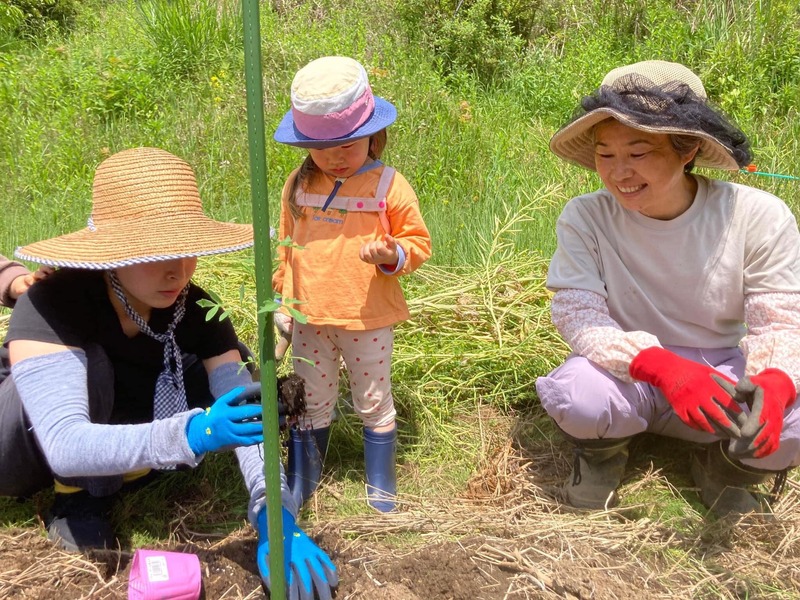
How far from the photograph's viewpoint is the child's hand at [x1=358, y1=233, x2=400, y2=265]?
2053 mm

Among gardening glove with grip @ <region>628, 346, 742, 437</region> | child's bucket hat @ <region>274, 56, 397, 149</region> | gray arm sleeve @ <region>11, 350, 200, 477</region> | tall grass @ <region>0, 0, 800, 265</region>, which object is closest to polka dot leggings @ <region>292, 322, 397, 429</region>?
child's bucket hat @ <region>274, 56, 397, 149</region>

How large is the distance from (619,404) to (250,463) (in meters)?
1.00

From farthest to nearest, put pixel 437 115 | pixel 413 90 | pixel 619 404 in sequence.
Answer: pixel 413 90
pixel 437 115
pixel 619 404

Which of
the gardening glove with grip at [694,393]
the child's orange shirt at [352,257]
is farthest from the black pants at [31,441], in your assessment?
the gardening glove with grip at [694,393]

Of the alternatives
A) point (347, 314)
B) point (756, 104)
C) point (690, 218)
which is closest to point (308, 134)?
point (347, 314)

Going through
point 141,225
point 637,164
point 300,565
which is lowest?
point 300,565

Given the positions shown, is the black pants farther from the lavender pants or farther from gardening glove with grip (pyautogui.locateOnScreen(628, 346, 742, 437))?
gardening glove with grip (pyautogui.locateOnScreen(628, 346, 742, 437))

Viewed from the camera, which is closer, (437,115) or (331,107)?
(331,107)

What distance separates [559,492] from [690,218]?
2.92 ft

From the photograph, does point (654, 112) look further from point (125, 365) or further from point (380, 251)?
point (125, 365)

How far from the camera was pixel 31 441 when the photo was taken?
2.05 metres

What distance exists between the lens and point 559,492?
2.41m

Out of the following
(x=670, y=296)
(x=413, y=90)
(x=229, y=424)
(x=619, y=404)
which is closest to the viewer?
(x=229, y=424)

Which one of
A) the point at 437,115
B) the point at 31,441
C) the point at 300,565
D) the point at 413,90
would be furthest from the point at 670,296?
the point at 413,90
